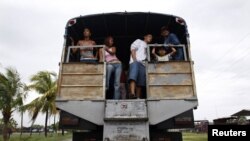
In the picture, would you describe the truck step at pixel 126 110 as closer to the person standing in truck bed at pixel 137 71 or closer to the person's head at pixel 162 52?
the person standing in truck bed at pixel 137 71

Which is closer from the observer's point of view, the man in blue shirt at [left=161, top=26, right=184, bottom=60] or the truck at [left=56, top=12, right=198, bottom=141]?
the truck at [left=56, top=12, right=198, bottom=141]

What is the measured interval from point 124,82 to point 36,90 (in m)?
21.2

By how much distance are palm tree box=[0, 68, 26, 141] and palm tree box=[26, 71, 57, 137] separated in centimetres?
525

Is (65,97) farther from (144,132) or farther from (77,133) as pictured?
(144,132)

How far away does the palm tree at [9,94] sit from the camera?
61.3 ft

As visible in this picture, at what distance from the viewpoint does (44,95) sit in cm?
2667

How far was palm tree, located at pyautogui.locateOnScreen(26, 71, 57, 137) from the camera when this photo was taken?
2530cm

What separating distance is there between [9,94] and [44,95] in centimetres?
788

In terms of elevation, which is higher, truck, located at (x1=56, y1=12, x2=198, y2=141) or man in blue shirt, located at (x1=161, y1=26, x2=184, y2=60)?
man in blue shirt, located at (x1=161, y1=26, x2=184, y2=60)

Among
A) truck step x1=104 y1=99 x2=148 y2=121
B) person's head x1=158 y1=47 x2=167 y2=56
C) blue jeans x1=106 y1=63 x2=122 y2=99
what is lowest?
truck step x1=104 y1=99 x2=148 y2=121

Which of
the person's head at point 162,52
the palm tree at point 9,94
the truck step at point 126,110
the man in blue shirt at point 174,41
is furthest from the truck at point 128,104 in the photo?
the palm tree at point 9,94

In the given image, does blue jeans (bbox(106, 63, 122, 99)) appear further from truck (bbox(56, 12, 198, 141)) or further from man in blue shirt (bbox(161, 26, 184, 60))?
man in blue shirt (bbox(161, 26, 184, 60))

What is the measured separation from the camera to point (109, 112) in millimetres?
5109

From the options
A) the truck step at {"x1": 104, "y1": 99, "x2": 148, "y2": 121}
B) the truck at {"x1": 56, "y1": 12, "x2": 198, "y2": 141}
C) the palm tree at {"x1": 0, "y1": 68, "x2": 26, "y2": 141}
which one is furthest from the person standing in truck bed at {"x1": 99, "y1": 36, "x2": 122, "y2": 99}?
the palm tree at {"x1": 0, "y1": 68, "x2": 26, "y2": 141}
